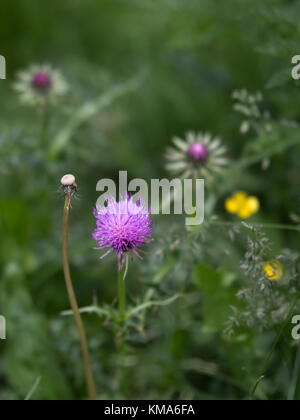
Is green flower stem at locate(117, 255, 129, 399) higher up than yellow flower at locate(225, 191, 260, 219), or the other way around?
yellow flower at locate(225, 191, 260, 219)

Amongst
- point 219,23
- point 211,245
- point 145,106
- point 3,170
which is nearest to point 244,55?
point 219,23

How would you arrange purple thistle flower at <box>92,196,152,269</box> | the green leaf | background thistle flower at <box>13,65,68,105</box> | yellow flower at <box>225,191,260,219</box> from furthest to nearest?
background thistle flower at <box>13,65,68,105</box>
yellow flower at <box>225,191,260,219</box>
the green leaf
purple thistle flower at <box>92,196,152,269</box>

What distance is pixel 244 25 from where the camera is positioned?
314cm

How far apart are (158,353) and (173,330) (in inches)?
9.7

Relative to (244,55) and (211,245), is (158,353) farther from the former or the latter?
(244,55)

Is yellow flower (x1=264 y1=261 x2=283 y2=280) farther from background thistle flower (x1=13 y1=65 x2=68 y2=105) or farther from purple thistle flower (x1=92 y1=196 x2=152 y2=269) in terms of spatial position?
background thistle flower (x1=13 y1=65 x2=68 y2=105)

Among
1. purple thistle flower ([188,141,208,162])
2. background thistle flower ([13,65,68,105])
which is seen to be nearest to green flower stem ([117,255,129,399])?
purple thistle flower ([188,141,208,162])

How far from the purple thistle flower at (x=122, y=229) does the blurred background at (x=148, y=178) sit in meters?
0.36

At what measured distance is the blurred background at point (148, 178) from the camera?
8.33 ft

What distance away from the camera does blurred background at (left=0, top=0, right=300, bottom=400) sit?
2539 mm

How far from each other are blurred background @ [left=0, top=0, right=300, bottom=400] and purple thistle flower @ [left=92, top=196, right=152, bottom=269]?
36 centimetres

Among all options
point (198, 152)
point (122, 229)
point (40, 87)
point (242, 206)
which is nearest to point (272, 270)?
point (122, 229)

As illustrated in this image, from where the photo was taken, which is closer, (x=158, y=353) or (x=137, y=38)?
(x=158, y=353)

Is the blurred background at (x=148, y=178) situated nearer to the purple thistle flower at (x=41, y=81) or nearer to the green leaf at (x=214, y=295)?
the green leaf at (x=214, y=295)
